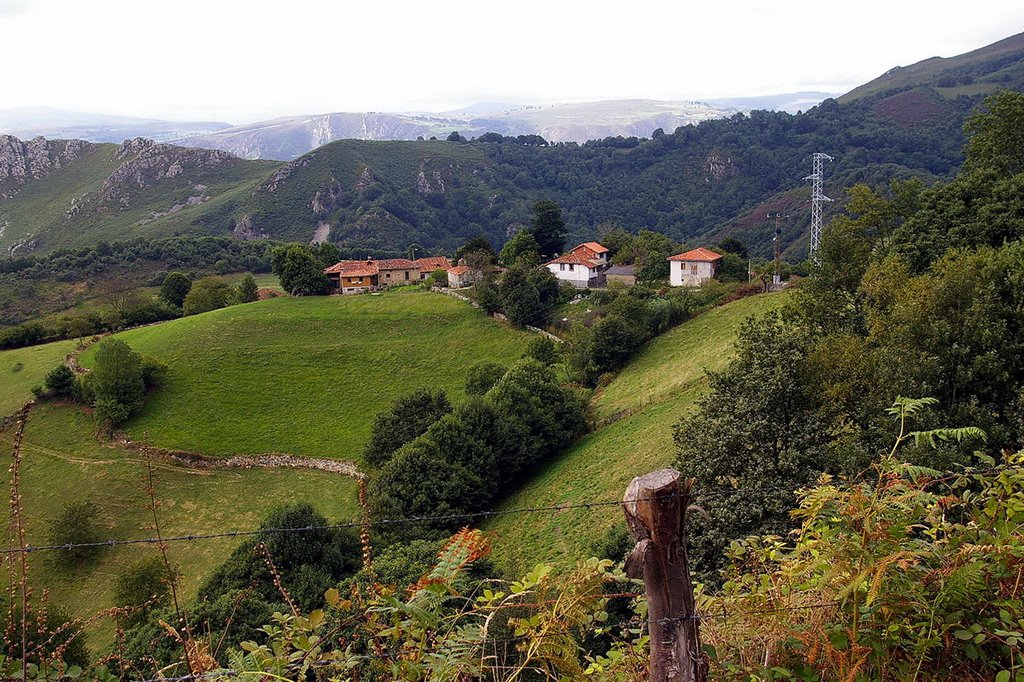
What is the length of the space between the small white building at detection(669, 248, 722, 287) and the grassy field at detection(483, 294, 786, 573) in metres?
10.8

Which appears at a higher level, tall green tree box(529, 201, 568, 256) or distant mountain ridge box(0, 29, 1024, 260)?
distant mountain ridge box(0, 29, 1024, 260)

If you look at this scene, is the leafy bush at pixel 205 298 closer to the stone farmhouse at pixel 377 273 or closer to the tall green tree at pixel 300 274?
the tall green tree at pixel 300 274

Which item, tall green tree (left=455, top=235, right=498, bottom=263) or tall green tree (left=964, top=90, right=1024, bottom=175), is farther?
tall green tree (left=455, top=235, right=498, bottom=263)

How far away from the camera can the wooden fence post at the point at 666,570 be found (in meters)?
2.88

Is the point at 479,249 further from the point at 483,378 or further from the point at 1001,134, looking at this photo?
the point at 1001,134

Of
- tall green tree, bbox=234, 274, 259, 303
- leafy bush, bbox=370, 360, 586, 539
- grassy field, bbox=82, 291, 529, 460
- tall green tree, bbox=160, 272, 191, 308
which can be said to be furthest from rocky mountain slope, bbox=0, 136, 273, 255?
leafy bush, bbox=370, 360, 586, 539

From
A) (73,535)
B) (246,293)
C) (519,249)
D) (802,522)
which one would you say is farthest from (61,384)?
(802,522)

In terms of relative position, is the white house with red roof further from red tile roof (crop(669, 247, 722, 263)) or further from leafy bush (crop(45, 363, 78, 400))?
leafy bush (crop(45, 363, 78, 400))

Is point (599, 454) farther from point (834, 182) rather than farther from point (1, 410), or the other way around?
point (834, 182)

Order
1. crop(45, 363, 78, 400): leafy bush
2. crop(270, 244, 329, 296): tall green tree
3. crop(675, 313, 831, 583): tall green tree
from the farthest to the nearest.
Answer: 1. crop(270, 244, 329, 296): tall green tree
2. crop(45, 363, 78, 400): leafy bush
3. crop(675, 313, 831, 583): tall green tree

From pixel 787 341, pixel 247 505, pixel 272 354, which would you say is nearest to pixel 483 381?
pixel 247 505

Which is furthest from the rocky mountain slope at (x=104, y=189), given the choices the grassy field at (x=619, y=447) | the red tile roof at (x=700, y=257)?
the grassy field at (x=619, y=447)

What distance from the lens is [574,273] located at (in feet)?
176

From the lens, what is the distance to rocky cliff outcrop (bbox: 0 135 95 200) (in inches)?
5354
